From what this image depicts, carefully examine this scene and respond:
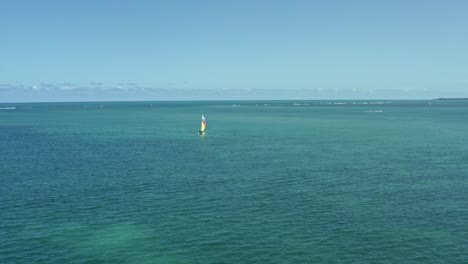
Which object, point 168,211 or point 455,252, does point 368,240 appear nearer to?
point 455,252

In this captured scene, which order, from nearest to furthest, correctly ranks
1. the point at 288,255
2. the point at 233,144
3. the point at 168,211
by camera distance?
the point at 288,255 < the point at 168,211 < the point at 233,144

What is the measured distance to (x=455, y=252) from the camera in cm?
5138

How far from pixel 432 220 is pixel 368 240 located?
12810 millimetres

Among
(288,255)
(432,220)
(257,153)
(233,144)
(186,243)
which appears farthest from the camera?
(233,144)

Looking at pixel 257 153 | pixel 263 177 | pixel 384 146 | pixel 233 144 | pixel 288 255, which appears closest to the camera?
pixel 288 255

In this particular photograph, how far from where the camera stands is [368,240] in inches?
2164

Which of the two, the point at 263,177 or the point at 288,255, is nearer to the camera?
the point at 288,255

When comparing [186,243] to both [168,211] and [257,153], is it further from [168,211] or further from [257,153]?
[257,153]

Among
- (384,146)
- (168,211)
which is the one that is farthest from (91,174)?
(384,146)

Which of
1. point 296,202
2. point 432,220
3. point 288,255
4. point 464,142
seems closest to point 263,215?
point 296,202

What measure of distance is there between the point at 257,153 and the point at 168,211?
60.5 meters

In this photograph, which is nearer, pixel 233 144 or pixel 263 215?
pixel 263 215

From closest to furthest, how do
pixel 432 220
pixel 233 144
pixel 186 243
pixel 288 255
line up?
pixel 288 255 < pixel 186 243 < pixel 432 220 < pixel 233 144

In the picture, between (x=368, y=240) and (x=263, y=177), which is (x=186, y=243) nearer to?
(x=368, y=240)
